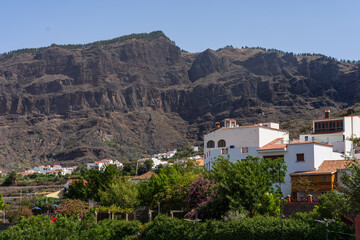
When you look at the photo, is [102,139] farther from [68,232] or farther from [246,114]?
[68,232]

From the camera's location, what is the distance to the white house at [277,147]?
41.2 metres

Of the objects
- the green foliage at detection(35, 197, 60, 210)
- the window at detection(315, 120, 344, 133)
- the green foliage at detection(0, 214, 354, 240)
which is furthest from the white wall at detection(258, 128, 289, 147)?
the green foliage at detection(35, 197, 60, 210)

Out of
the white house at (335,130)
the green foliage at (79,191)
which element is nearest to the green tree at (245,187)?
the green foliage at (79,191)

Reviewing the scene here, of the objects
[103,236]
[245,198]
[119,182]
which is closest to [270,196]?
[245,198]

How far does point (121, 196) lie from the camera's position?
4666cm

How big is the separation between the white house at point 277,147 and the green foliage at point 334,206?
8685 mm

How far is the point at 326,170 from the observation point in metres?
39.5

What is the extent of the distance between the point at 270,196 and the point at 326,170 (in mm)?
7366

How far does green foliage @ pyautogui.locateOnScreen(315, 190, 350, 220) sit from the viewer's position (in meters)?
27.5

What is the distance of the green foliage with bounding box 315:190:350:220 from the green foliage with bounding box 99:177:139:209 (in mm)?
19390

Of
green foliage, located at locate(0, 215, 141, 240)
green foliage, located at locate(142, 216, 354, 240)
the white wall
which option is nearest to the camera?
green foliage, located at locate(142, 216, 354, 240)

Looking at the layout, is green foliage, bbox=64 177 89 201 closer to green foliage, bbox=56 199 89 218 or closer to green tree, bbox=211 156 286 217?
green foliage, bbox=56 199 89 218

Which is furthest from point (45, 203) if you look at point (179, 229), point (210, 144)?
point (179, 229)

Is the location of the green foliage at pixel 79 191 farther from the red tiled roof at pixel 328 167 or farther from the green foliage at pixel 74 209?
the red tiled roof at pixel 328 167
